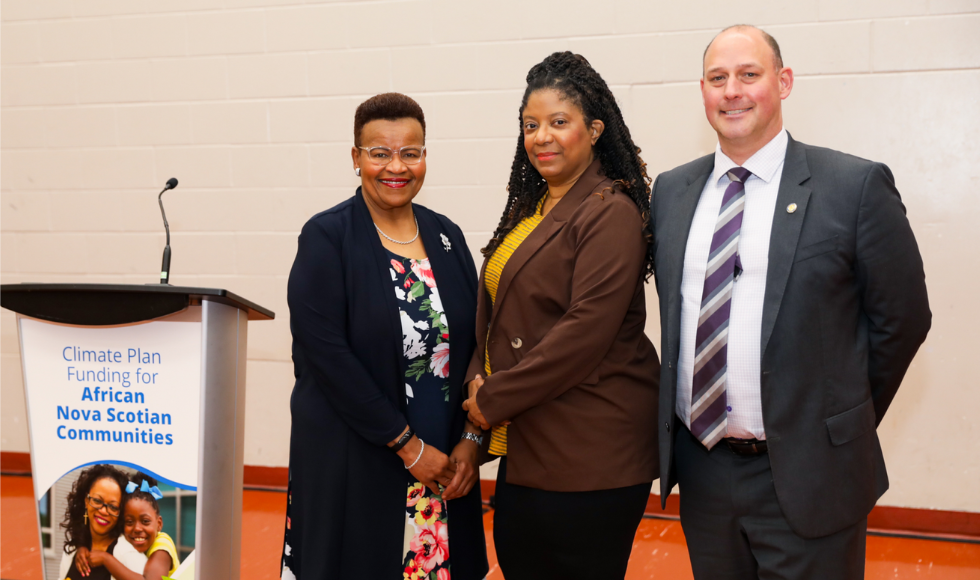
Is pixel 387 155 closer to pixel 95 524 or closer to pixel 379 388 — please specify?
pixel 379 388

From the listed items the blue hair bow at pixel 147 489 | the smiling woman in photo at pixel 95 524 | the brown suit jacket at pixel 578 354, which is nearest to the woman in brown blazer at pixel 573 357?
the brown suit jacket at pixel 578 354

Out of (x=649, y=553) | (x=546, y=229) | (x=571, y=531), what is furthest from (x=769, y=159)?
(x=649, y=553)

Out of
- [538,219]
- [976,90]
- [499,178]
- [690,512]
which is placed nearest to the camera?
[690,512]

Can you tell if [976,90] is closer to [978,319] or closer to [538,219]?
[978,319]

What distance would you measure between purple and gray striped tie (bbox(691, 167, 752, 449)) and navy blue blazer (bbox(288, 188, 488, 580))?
0.63 m

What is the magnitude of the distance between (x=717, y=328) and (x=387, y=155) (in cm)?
92

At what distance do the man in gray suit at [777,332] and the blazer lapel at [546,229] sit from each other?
0.23m

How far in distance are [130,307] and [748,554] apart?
1557 mm

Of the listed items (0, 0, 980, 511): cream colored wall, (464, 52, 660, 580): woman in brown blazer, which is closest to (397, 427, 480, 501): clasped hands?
(464, 52, 660, 580): woman in brown blazer

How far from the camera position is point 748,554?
1707 mm

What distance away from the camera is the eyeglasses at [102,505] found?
1.79 meters

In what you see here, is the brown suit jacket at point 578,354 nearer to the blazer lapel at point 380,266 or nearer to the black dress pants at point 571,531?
the black dress pants at point 571,531

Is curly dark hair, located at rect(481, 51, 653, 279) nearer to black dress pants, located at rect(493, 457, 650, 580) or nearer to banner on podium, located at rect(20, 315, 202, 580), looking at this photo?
black dress pants, located at rect(493, 457, 650, 580)

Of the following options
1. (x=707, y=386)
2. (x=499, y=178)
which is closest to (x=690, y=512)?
(x=707, y=386)
